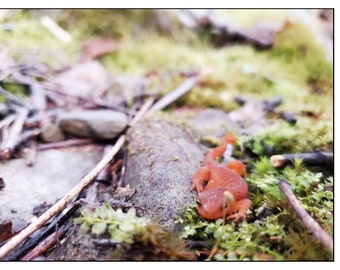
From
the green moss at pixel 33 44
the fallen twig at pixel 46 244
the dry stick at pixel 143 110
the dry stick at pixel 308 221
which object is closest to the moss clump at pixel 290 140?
the dry stick at pixel 308 221

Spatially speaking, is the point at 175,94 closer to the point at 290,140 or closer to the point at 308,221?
the point at 290,140

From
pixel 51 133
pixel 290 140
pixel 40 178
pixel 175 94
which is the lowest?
pixel 40 178

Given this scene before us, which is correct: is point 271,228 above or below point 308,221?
below

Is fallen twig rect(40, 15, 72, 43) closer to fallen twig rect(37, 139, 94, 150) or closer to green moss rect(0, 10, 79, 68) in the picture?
green moss rect(0, 10, 79, 68)

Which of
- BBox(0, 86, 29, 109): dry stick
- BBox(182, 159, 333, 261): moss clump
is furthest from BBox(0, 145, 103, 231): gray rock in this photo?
BBox(182, 159, 333, 261): moss clump

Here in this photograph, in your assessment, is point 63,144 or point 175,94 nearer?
point 63,144

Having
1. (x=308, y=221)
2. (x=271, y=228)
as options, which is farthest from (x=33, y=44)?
(x=308, y=221)
